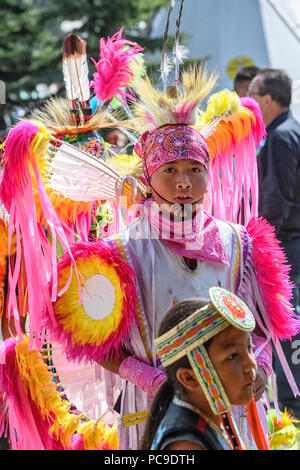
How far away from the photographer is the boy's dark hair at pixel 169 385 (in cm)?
190

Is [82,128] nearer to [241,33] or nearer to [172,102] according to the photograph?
[172,102]

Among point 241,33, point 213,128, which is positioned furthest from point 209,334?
point 241,33

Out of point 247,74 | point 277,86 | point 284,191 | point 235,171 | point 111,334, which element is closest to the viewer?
point 111,334

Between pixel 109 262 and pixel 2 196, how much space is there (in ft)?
1.56

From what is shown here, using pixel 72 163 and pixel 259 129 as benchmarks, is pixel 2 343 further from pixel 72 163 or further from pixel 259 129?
pixel 259 129

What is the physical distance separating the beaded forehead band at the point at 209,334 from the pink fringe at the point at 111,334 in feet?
2.20

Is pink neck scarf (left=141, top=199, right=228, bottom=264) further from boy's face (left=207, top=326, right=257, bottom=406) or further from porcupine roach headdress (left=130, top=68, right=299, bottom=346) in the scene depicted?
boy's face (left=207, top=326, right=257, bottom=406)

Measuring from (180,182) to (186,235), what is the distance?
0.21 m

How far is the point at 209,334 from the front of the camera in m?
1.83

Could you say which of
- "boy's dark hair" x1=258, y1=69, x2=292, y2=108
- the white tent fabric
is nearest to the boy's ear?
"boy's dark hair" x1=258, y1=69, x2=292, y2=108

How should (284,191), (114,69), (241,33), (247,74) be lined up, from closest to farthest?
(114,69), (284,191), (247,74), (241,33)

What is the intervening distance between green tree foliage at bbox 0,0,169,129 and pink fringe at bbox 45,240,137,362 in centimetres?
760

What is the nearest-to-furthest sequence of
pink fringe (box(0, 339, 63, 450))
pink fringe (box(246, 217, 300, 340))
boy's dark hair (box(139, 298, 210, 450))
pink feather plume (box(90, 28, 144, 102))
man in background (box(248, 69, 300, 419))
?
1. boy's dark hair (box(139, 298, 210, 450))
2. pink fringe (box(246, 217, 300, 340))
3. pink fringe (box(0, 339, 63, 450))
4. pink feather plume (box(90, 28, 144, 102))
5. man in background (box(248, 69, 300, 419))

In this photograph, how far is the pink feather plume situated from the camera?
329 cm
